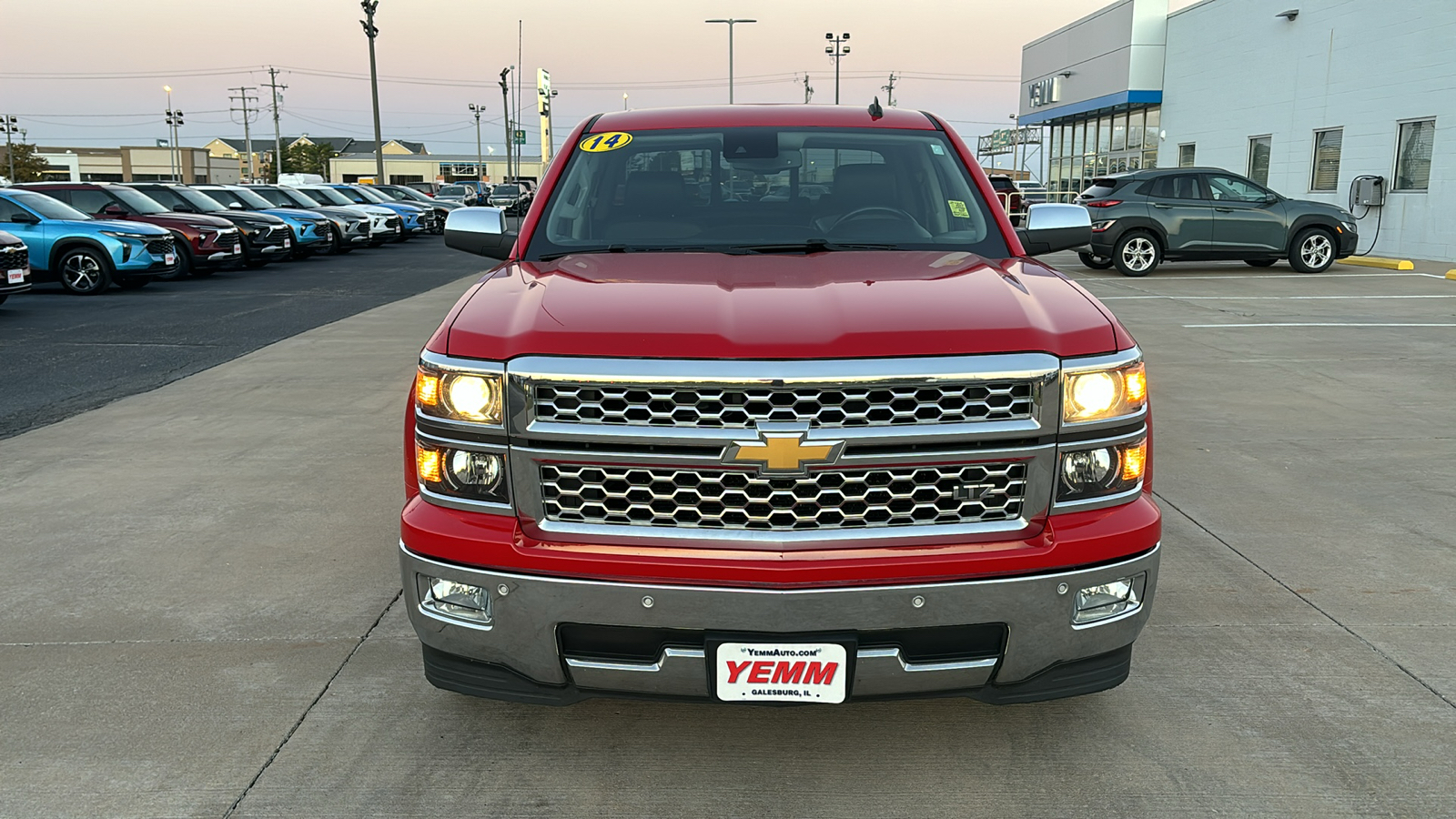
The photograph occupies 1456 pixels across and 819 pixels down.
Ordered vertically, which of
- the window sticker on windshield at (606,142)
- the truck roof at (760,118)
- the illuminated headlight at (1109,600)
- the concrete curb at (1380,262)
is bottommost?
the concrete curb at (1380,262)

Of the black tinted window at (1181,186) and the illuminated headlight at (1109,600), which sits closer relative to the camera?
the illuminated headlight at (1109,600)

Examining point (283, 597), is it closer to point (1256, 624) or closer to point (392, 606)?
point (392, 606)

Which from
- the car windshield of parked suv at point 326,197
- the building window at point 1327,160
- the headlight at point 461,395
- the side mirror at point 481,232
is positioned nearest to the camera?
the headlight at point 461,395

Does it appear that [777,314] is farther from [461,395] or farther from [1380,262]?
[1380,262]

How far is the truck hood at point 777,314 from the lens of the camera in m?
2.63

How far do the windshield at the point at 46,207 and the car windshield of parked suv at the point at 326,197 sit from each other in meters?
12.3

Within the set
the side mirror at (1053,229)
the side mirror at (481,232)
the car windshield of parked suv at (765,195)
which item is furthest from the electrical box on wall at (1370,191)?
the side mirror at (481,232)

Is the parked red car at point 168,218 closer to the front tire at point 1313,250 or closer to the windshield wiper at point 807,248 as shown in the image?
the windshield wiper at point 807,248

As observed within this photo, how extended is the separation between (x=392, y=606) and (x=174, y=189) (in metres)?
20.0

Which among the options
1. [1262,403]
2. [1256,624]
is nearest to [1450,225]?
[1262,403]

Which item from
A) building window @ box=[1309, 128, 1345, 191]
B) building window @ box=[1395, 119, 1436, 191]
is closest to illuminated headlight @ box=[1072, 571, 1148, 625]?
building window @ box=[1395, 119, 1436, 191]

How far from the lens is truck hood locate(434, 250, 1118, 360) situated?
263 centimetres

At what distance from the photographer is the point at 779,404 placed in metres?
2.59

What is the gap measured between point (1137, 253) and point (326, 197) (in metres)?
21.1
